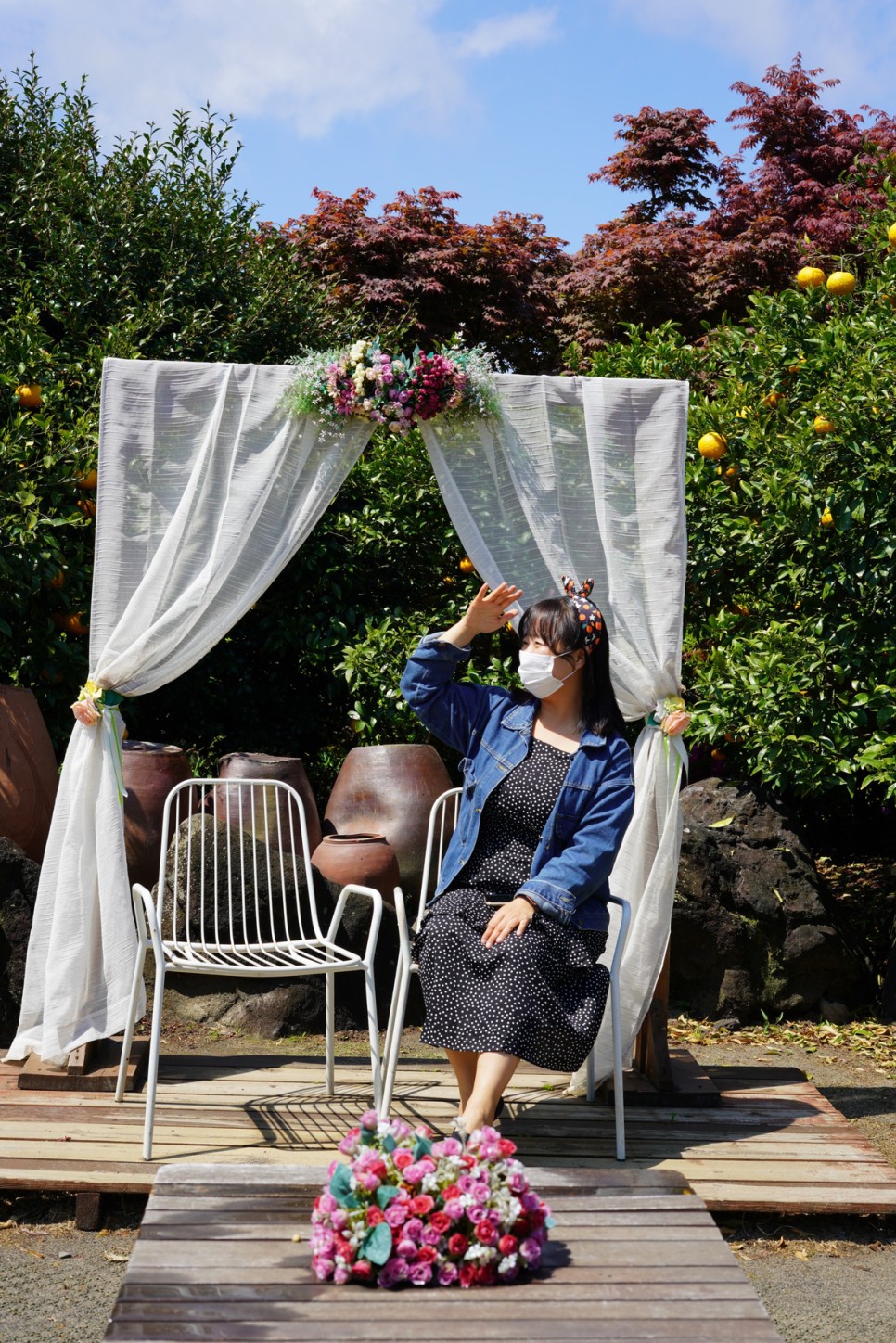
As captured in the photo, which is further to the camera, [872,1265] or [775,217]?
[775,217]

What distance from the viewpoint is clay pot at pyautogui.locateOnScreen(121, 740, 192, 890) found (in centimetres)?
514

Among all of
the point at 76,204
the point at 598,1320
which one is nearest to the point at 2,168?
the point at 76,204

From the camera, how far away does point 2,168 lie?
6.54 meters

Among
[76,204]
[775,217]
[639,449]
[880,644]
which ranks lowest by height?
[880,644]

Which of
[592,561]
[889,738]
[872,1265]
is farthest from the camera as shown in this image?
[889,738]

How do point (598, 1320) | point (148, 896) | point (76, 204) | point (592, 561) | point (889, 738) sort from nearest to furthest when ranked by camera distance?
1. point (598, 1320)
2. point (148, 896)
3. point (592, 561)
4. point (889, 738)
5. point (76, 204)

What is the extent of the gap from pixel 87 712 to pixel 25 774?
1.17m

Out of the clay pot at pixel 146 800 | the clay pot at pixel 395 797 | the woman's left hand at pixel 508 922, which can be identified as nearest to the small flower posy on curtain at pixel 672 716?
the woman's left hand at pixel 508 922

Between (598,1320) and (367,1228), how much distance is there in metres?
0.37

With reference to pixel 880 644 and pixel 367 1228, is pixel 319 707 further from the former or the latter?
pixel 367 1228

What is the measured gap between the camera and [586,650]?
11.1 feet

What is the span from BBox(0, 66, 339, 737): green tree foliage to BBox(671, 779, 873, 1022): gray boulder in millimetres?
2834

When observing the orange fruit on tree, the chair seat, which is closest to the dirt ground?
the chair seat

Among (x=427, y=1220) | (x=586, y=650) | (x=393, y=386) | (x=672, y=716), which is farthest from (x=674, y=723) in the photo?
(x=427, y=1220)
